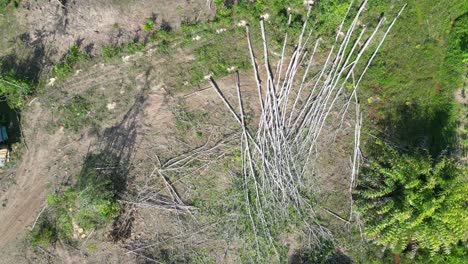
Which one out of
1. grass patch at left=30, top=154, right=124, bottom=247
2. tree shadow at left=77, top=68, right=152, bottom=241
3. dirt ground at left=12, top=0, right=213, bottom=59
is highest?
dirt ground at left=12, top=0, right=213, bottom=59

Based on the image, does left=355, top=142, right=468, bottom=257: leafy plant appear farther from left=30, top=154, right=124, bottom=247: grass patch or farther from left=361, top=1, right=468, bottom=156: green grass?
left=30, top=154, right=124, bottom=247: grass patch

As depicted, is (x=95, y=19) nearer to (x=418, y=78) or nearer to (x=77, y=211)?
(x=77, y=211)

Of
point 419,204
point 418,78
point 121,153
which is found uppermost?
point 418,78

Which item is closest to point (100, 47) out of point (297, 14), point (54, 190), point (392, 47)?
point (54, 190)

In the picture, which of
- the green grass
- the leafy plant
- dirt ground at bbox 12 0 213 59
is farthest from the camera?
dirt ground at bbox 12 0 213 59

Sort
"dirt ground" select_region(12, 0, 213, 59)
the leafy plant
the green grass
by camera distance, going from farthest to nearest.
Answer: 1. "dirt ground" select_region(12, 0, 213, 59)
2. the green grass
3. the leafy plant

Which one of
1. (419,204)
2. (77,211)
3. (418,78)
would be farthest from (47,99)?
(418,78)

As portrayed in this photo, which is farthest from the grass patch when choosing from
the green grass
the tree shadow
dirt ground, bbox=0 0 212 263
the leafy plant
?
the green grass

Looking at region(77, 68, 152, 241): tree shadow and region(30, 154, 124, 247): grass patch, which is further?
region(77, 68, 152, 241): tree shadow

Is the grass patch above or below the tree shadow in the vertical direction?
below
